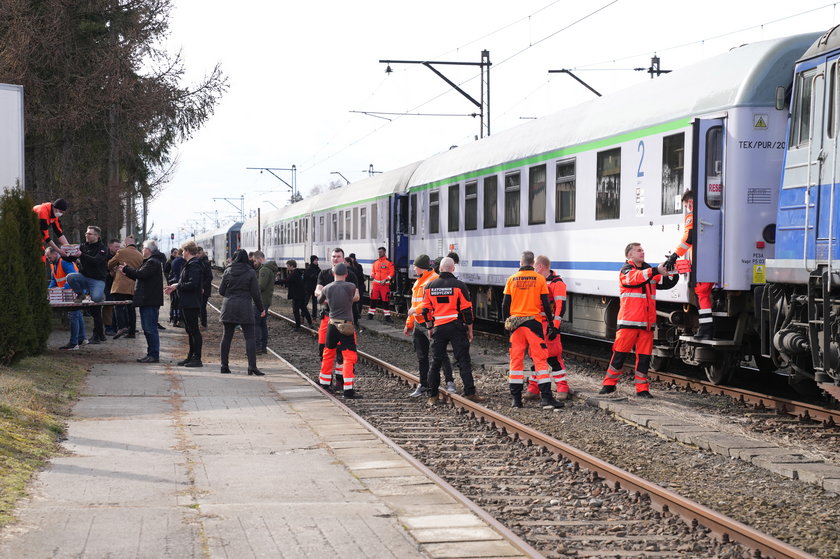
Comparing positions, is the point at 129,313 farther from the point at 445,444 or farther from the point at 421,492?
the point at 421,492

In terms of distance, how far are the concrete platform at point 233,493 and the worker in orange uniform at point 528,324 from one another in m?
2.03

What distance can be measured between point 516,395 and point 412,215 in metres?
13.4

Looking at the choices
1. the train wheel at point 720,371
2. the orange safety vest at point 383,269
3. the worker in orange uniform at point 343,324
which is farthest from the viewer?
the orange safety vest at point 383,269

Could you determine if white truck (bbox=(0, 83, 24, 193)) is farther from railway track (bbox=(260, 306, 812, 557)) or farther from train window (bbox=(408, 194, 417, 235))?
train window (bbox=(408, 194, 417, 235))

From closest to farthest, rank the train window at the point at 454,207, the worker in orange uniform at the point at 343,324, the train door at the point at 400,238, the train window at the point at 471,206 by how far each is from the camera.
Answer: the worker in orange uniform at the point at 343,324 < the train window at the point at 471,206 < the train window at the point at 454,207 < the train door at the point at 400,238

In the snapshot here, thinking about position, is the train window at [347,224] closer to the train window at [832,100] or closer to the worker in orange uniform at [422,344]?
the worker in orange uniform at [422,344]

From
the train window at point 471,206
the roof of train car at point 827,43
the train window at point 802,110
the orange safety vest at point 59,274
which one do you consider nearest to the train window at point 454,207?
the train window at point 471,206

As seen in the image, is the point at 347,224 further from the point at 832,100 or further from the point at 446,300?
the point at 832,100

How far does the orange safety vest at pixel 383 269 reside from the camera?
24.9 meters

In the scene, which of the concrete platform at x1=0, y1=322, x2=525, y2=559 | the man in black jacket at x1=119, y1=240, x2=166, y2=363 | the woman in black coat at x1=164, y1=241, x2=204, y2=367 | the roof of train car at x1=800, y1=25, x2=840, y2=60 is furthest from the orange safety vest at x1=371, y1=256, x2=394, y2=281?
the roof of train car at x1=800, y1=25, x2=840, y2=60

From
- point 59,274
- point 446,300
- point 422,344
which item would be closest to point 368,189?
point 59,274

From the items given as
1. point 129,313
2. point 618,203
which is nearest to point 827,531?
point 618,203

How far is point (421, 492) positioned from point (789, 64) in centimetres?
644

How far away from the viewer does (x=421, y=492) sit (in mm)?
7035
